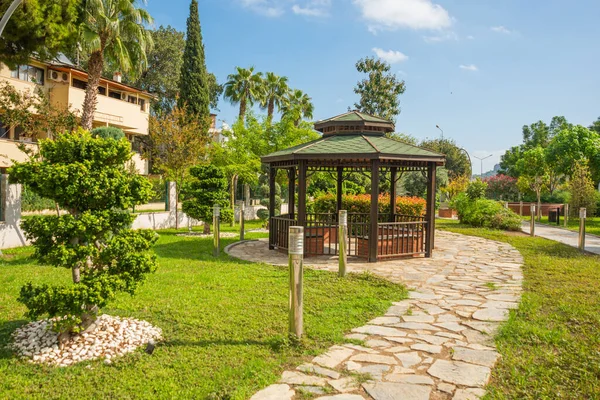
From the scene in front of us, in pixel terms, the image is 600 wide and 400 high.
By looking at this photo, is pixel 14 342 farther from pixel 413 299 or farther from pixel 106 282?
pixel 413 299

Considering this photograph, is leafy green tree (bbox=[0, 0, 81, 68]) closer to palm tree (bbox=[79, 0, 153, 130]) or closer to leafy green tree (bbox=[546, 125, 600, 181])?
palm tree (bbox=[79, 0, 153, 130])

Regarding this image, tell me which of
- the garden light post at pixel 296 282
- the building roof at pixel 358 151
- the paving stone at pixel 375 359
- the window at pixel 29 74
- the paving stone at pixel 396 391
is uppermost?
the window at pixel 29 74

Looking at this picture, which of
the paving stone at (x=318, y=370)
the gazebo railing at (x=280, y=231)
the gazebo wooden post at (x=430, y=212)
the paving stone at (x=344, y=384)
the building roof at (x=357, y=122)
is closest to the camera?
the paving stone at (x=344, y=384)

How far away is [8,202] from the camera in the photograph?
11.1m

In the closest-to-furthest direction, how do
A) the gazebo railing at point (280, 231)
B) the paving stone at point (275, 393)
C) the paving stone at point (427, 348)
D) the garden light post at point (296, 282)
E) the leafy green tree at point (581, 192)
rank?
the paving stone at point (275, 393) → the paving stone at point (427, 348) → the garden light post at point (296, 282) → the gazebo railing at point (280, 231) → the leafy green tree at point (581, 192)

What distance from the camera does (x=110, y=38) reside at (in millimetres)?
17797

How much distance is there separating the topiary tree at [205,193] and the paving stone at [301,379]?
38.3ft

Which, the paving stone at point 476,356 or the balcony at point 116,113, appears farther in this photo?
the balcony at point 116,113

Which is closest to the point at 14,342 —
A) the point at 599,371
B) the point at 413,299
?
the point at 413,299

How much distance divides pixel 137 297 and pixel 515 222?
16261 mm

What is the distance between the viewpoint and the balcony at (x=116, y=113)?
77.5 feet

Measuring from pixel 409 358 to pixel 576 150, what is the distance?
2836 cm

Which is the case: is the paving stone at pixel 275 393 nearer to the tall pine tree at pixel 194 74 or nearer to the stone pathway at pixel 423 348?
the stone pathway at pixel 423 348

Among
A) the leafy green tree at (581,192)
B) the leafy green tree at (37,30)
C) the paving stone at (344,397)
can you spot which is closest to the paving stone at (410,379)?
the paving stone at (344,397)
